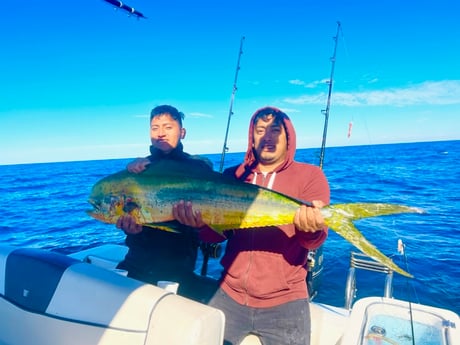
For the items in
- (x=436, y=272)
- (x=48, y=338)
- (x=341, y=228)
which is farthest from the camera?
(x=436, y=272)

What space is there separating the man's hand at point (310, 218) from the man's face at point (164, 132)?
1523mm

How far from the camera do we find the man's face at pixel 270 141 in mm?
2582

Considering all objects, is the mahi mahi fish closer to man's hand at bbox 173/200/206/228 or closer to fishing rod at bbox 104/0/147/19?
man's hand at bbox 173/200/206/228

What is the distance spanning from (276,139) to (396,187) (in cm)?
1822

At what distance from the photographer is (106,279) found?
210cm

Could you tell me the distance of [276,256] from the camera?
7.52 feet

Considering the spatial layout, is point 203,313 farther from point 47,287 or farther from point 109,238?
point 109,238

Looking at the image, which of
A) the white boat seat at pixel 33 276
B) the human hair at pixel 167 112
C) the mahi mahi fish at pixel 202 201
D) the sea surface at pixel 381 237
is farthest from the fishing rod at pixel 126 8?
the sea surface at pixel 381 237

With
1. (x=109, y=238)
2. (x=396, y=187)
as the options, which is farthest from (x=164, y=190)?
(x=396, y=187)

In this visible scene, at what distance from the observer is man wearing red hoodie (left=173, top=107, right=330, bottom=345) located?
2.18m

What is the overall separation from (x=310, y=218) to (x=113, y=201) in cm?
181

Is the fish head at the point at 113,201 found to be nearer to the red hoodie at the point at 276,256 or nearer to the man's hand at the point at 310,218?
the red hoodie at the point at 276,256

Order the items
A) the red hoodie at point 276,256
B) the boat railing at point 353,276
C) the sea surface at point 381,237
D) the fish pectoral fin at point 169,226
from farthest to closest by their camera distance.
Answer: the sea surface at point 381,237 < the boat railing at point 353,276 < the fish pectoral fin at point 169,226 < the red hoodie at point 276,256

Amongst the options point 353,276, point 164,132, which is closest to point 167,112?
point 164,132
